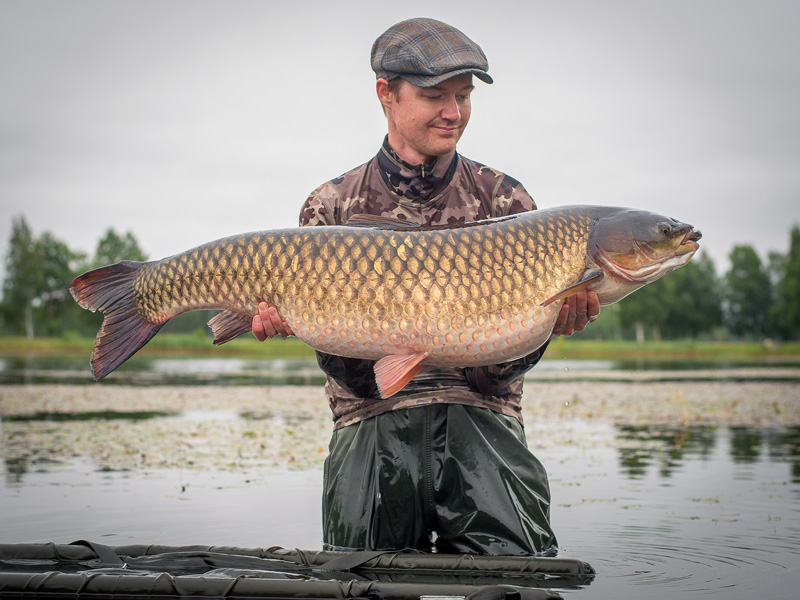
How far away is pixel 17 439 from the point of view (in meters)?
10.9

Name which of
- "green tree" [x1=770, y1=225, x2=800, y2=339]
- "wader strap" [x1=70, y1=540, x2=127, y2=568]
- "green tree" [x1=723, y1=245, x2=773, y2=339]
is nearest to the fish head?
"wader strap" [x1=70, y1=540, x2=127, y2=568]

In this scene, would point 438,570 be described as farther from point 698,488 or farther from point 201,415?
point 201,415

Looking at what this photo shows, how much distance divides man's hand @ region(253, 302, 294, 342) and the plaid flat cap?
124 cm

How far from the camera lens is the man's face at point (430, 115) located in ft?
14.5

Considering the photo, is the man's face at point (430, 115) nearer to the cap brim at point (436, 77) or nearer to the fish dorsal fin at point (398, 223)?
the cap brim at point (436, 77)

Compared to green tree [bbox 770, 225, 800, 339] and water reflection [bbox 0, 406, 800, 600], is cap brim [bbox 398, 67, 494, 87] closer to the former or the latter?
water reflection [bbox 0, 406, 800, 600]

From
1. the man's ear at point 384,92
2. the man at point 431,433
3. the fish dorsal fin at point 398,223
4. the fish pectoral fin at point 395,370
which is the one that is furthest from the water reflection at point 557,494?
the man's ear at point 384,92

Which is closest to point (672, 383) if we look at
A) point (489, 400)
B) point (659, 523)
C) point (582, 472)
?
point (582, 472)

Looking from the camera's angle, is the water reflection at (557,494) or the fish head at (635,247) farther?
the water reflection at (557,494)

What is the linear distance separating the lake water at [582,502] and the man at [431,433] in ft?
1.81

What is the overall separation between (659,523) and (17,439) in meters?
7.74

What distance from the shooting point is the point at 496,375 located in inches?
170

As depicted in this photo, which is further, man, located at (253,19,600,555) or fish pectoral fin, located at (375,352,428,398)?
man, located at (253,19,600,555)

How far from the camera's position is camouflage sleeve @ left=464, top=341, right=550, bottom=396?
4.33m
